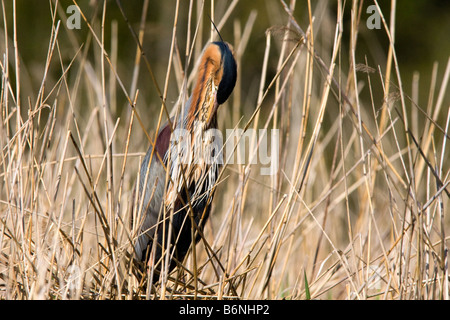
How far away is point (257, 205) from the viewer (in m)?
2.72

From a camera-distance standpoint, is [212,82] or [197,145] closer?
[197,145]

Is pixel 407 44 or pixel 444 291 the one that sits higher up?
pixel 407 44

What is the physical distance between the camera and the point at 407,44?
7.18 m

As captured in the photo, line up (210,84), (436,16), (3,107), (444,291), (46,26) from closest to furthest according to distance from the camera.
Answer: (444,291), (3,107), (210,84), (46,26), (436,16)

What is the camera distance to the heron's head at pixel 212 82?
6.35 feet

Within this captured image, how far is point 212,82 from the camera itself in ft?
6.73

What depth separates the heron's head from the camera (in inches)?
76.2

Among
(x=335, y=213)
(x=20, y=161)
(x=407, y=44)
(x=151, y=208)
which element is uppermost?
(x=407, y=44)

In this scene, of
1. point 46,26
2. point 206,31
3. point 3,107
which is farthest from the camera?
point 206,31

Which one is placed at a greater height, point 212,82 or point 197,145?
point 212,82

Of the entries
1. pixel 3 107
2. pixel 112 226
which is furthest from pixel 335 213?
pixel 3 107

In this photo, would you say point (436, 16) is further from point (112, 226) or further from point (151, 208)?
point (112, 226)
